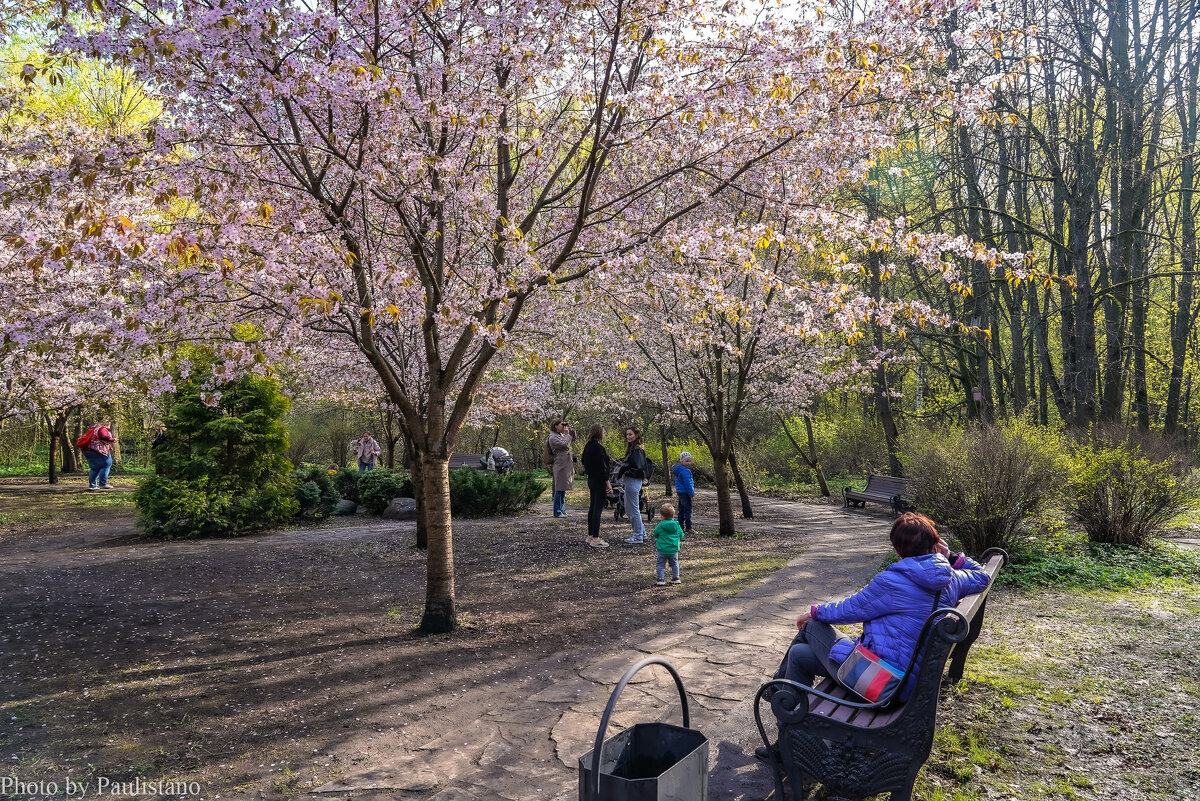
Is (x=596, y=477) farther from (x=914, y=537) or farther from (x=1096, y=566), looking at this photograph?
(x=914, y=537)

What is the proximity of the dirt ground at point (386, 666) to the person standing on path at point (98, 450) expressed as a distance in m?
9.17

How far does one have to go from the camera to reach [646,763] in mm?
2908

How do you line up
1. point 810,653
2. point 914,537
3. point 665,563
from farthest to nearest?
1. point 665,563
2. point 810,653
3. point 914,537

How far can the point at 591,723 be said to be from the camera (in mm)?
4266

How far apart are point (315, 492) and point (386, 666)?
9.76 meters

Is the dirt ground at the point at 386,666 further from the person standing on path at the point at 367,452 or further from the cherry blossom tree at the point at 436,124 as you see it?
the person standing on path at the point at 367,452

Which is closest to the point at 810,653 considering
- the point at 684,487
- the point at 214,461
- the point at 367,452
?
the point at 684,487

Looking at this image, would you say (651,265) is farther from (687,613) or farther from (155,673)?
(155,673)

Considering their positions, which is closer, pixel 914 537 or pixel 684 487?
pixel 914 537

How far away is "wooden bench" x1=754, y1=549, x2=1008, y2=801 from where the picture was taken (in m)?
2.90

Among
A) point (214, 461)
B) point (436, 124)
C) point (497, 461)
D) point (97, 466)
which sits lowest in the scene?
point (497, 461)

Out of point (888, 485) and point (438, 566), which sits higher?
point (438, 566)

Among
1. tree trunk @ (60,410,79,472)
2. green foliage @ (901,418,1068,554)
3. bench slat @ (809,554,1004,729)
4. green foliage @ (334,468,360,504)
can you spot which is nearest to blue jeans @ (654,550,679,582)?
green foliage @ (901,418,1068,554)

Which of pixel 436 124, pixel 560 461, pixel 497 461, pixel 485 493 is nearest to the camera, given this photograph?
pixel 436 124
